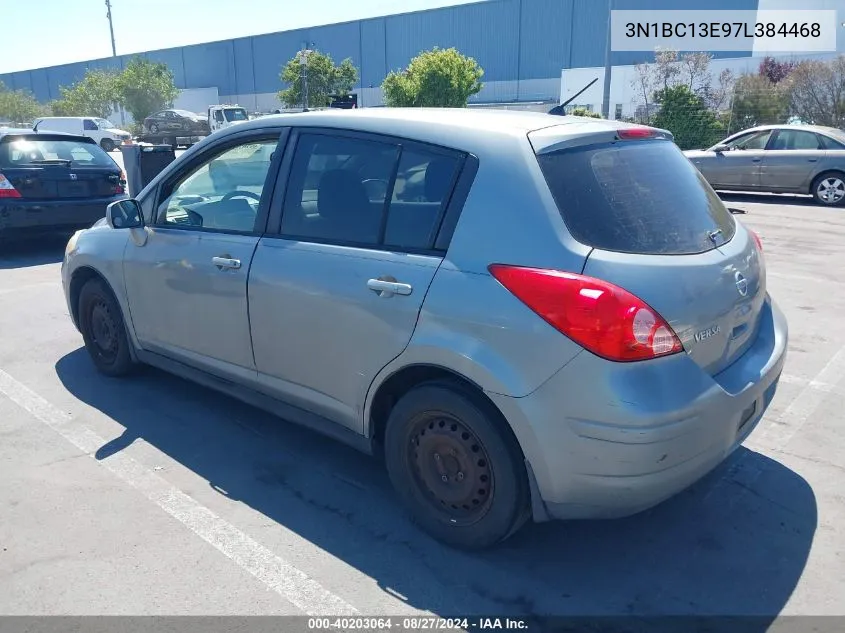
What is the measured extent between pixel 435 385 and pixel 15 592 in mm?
1829

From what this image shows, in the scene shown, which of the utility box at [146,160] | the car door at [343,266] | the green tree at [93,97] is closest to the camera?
the car door at [343,266]

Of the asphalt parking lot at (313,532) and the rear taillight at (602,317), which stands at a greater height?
the rear taillight at (602,317)

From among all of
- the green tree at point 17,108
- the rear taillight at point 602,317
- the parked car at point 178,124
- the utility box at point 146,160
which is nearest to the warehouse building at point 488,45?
the green tree at point 17,108

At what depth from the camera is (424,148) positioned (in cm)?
304

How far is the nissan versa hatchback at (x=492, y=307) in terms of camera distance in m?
2.52

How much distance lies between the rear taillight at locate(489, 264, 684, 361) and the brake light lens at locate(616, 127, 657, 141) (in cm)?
96

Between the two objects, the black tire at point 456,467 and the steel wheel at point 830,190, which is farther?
the steel wheel at point 830,190

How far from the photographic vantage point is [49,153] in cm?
895

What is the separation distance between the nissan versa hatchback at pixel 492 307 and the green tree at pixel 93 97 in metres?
51.2

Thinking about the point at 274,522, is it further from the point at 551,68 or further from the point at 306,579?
the point at 551,68

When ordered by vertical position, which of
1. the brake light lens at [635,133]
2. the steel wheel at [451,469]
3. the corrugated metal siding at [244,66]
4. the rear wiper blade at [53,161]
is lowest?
the steel wheel at [451,469]

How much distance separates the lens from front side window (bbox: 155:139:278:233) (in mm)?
3766

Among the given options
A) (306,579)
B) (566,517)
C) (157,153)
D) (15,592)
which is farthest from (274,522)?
(157,153)

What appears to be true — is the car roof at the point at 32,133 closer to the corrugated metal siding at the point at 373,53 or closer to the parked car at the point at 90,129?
the parked car at the point at 90,129
